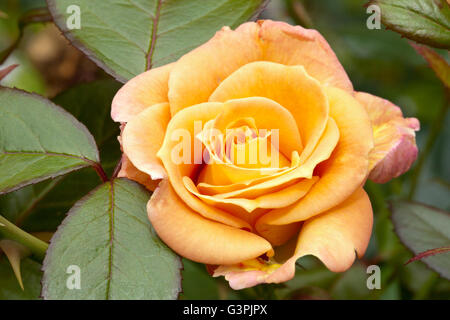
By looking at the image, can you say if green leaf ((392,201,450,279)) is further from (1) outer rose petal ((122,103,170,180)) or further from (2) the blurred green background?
(1) outer rose petal ((122,103,170,180))

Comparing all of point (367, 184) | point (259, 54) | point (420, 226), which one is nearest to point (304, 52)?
point (259, 54)

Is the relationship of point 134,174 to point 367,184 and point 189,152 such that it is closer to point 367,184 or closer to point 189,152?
point 189,152

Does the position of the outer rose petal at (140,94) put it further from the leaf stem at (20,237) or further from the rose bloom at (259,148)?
the leaf stem at (20,237)

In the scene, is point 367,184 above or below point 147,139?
below
